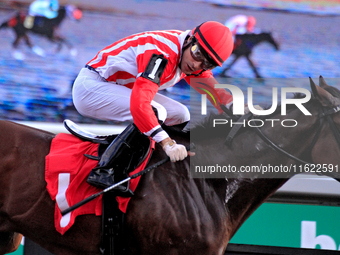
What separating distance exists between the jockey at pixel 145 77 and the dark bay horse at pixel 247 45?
140 centimetres

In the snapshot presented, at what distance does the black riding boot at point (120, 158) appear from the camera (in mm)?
1577

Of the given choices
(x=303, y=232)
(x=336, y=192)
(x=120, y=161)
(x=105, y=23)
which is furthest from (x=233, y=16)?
(x=120, y=161)

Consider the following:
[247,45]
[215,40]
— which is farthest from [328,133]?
[247,45]

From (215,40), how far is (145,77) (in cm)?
39

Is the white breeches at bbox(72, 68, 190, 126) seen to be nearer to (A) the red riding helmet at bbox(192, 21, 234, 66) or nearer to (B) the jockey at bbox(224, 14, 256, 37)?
(A) the red riding helmet at bbox(192, 21, 234, 66)

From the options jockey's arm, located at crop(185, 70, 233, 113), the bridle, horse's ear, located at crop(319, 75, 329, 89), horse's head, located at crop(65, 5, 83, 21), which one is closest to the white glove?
the bridle

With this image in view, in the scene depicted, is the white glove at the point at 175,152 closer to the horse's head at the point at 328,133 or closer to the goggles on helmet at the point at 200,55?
the goggles on helmet at the point at 200,55

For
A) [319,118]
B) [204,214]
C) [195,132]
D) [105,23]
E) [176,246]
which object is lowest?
[176,246]

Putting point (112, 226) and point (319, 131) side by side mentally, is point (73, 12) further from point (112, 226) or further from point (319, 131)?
point (319, 131)

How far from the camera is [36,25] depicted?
3.37 m

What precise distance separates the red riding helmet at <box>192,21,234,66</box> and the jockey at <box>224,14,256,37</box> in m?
1.86

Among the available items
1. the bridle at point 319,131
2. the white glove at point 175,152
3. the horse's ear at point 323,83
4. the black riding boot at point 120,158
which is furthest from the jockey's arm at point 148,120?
the horse's ear at point 323,83

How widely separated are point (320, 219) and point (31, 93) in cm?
283

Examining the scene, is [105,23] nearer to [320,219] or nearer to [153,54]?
[153,54]
